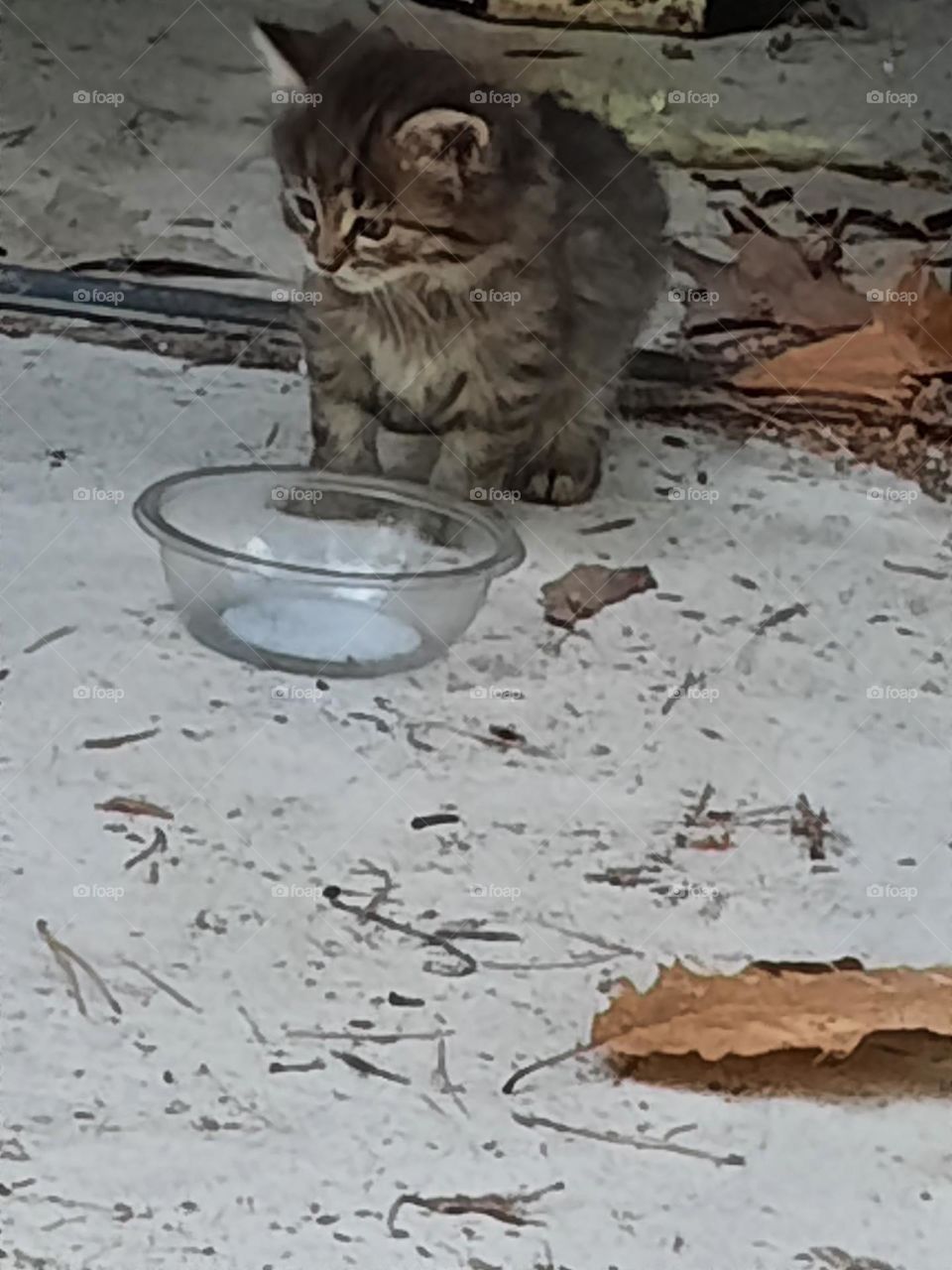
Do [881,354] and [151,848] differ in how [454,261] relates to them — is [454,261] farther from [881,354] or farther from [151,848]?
[151,848]

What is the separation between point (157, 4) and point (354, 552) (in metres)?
0.29

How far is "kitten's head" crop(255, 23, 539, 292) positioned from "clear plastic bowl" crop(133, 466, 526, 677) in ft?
0.38

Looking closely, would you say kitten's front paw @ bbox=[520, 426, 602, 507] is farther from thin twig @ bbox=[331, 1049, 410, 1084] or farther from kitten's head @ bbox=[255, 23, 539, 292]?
thin twig @ bbox=[331, 1049, 410, 1084]

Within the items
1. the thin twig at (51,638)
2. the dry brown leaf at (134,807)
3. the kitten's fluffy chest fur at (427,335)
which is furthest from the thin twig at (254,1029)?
the kitten's fluffy chest fur at (427,335)

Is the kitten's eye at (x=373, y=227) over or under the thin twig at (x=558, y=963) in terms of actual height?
over

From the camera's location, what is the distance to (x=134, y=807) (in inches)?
29.1

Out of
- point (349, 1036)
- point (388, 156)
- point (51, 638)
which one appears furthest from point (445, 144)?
point (349, 1036)

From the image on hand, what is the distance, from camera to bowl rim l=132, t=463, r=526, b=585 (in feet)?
2.42

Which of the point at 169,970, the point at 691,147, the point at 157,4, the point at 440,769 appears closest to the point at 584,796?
the point at 440,769

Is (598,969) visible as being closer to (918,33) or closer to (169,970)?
(169,970)

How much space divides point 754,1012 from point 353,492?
33 cm

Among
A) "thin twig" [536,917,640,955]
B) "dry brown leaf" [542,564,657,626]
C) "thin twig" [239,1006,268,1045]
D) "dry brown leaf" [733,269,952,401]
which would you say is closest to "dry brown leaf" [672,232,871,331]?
"dry brown leaf" [733,269,952,401]

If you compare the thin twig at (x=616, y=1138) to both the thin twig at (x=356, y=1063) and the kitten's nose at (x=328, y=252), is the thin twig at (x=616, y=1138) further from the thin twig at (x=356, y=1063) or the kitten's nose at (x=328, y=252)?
the kitten's nose at (x=328, y=252)

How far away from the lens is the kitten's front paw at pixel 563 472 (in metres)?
0.74
